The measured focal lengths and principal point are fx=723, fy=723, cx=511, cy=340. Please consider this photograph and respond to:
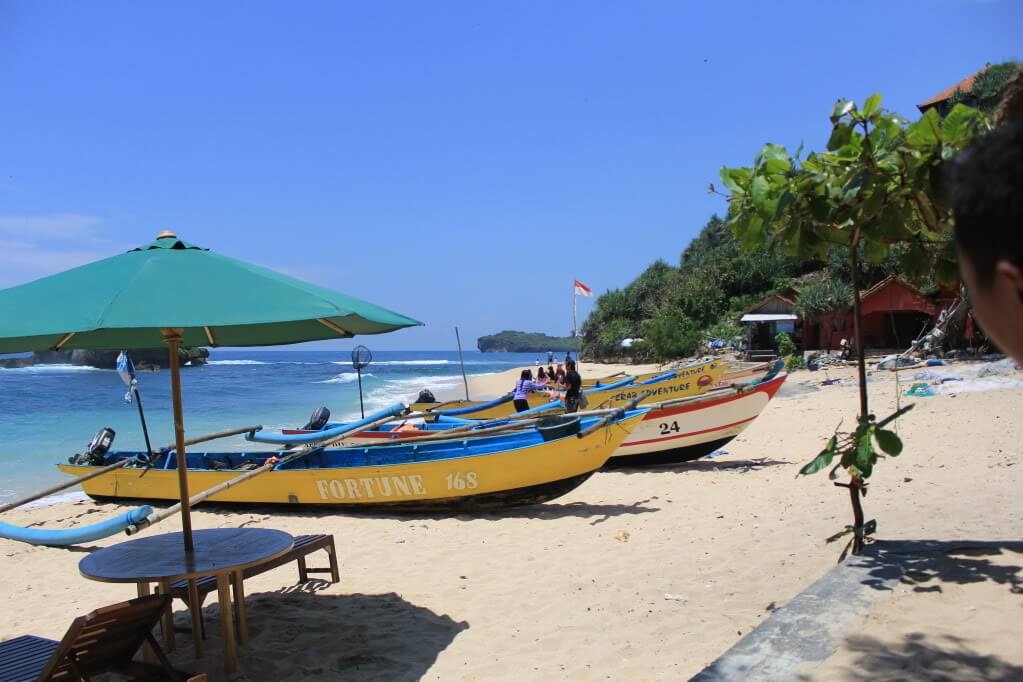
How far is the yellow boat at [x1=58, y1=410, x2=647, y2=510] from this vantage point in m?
8.65

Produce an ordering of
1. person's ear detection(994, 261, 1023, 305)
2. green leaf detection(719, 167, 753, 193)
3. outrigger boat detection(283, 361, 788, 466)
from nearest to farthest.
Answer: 1. person's ear detection(994, 261, 1023, 305)
2. green leaf detection(719, 167, 753, 193)
3. outrigger boat detection(283, 361, 788, 466)

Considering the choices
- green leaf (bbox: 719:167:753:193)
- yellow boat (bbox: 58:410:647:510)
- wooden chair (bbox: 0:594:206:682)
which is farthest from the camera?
yellow boat (bbox: 58:410:647:510)

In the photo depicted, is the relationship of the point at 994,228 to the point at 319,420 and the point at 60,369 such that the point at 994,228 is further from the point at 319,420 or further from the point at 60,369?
the point at 60,369

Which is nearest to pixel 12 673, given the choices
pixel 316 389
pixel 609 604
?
pixel 609 604

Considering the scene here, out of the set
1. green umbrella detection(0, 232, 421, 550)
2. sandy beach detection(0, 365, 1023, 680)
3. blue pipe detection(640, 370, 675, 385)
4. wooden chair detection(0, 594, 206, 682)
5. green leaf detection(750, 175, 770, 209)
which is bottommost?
sandy beach detection(0, 365, 1023, 680)

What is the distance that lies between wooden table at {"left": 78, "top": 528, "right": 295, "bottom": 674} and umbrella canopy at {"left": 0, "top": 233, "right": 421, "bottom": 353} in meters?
1.34

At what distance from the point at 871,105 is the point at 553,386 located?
13.7 metres

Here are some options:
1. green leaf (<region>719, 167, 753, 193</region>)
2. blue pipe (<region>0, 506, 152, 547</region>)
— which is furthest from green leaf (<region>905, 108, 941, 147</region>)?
blue pipe (<region>0, 506, 152, 547</region>)

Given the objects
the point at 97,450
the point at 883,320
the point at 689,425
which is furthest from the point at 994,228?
the point at 883,320

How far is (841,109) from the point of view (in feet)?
13.6

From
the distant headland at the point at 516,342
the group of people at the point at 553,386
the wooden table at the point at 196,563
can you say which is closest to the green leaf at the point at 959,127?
the wooden table at the point at 196,563

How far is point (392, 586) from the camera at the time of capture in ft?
20.3

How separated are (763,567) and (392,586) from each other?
305 cm

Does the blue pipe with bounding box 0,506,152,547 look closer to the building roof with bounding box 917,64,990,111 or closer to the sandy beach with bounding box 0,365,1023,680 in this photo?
the sandy beach with bounding box 0,365,1023,680
